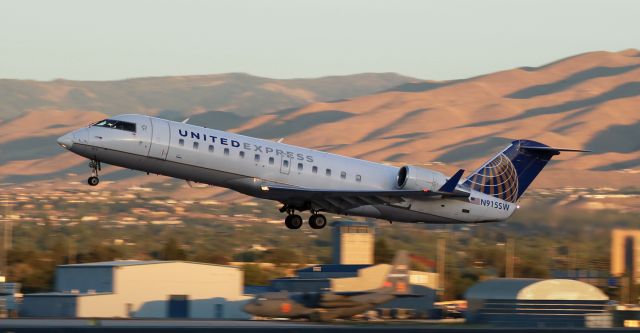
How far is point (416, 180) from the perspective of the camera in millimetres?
37594

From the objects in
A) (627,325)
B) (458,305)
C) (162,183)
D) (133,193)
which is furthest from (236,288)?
(162,183)

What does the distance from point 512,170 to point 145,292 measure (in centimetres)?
1946

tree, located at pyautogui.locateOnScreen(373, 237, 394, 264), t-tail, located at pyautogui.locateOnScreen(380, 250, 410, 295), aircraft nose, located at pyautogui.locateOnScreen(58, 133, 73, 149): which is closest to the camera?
aircraft nose, located at pyautogui.locateOnScreen(58, 133, 73, 149)

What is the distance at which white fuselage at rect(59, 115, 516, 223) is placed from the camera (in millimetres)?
34656

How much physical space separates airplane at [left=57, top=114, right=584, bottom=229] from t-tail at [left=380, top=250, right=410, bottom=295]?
1345 centimetres

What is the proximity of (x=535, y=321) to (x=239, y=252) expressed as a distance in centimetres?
4621

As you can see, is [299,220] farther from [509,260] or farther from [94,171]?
[509,260]

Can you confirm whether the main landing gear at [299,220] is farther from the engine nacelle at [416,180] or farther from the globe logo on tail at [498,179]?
the globe logo on tail at [498,179]

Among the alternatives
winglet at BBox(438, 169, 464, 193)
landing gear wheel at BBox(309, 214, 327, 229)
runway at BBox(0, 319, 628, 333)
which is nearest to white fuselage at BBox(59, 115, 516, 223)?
landing gear wheel at BBox(309, 214, 327, 229)

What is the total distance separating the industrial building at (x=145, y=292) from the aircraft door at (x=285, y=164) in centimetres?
1595

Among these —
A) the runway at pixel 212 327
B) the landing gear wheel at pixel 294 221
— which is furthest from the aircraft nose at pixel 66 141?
the landing gear wheel at pixel 294 221

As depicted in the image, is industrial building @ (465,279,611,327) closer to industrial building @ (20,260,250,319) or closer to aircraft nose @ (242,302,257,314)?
aircraft nose @ (242,302,257,314)

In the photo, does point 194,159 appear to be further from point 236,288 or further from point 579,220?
point 236,288

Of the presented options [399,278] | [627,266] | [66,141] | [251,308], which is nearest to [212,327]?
[251,308]
